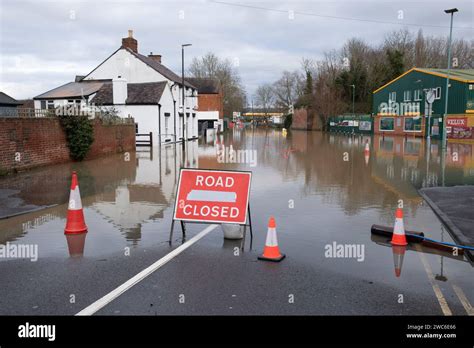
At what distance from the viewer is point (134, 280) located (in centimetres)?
563

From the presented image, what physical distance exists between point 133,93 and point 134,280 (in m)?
32.6

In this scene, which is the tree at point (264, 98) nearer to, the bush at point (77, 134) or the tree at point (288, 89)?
the tree at point (288, 89)

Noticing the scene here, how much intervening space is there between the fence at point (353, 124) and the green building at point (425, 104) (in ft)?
5.07

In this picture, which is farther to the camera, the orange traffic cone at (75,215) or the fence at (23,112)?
the fence at (23,112)

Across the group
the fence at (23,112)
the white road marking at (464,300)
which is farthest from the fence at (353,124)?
the white road marking at (464,300)

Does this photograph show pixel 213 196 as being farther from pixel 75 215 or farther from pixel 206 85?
pixel 206 85

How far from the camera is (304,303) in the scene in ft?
16.2

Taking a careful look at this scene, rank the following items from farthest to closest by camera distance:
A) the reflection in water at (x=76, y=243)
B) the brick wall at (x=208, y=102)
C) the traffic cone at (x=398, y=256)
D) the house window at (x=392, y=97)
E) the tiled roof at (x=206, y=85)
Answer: the tiled roof at (x=206, y=85), the brick wall at (x=208, y=102), the house window at (x=392, y=97), the reflection in water at (x=76, y=243), the traffic cone at (x=398, y=256)

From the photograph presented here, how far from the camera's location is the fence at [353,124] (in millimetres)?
61888

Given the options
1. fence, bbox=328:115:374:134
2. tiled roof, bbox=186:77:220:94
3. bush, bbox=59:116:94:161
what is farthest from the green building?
bush, bbox=59:116:94:161

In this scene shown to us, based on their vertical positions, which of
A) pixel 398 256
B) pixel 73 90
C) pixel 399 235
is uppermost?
pixel 73 90

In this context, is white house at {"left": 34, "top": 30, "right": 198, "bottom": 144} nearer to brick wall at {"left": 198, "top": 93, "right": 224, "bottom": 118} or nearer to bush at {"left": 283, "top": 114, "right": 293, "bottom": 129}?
brick wall at {"left": 198, "top": 93, "right": 224, "bottom": 118}

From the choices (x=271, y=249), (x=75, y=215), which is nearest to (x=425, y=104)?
(x=271, y=249)
